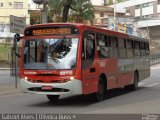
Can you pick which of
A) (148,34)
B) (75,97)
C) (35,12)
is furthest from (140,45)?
(35,12)

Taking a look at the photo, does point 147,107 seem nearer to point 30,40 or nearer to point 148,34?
point 30,40

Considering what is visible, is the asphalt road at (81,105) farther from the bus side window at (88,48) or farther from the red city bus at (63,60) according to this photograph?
the bus side window at (88,48)

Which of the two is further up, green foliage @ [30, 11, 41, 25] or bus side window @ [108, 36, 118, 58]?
green foliage @ [30, 11, 41, 25]

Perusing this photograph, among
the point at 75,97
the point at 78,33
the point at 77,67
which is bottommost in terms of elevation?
the point at 75,97

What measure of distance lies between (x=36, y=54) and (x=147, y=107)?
4.17m

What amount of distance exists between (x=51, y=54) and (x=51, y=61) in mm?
239

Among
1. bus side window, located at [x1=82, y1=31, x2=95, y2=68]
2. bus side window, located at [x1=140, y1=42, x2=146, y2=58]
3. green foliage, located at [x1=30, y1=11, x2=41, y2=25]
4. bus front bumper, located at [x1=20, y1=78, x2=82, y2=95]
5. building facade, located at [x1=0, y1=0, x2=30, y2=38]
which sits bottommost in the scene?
bus front bumper, located at [x1=20, y1=78, x2=82, y2=95]

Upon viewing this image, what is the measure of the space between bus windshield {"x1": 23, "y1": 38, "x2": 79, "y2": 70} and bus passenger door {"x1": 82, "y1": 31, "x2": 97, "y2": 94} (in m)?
0.42

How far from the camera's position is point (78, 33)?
54.0 ft

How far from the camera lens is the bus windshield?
1620 centimetres

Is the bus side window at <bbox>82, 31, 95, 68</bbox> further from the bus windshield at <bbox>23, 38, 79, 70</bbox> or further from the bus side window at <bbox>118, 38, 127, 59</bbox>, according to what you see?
the bus side window at <bbox>118, 38, 127, 59</bbox>

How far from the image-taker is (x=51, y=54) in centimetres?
1638

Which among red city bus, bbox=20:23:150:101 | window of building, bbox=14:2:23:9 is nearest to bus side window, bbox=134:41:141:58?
red city bus, bbox=20:23:150:101

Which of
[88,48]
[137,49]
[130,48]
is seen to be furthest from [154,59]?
[88,48]
